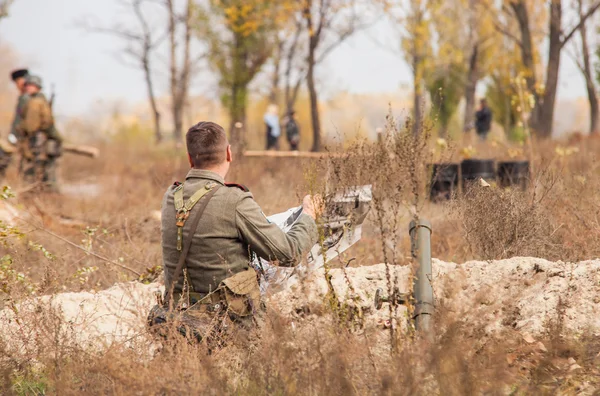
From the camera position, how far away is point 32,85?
11.5 metres

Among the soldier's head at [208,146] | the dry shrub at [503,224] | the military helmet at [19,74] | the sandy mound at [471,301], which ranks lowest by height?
the sandy mound at [471,301]

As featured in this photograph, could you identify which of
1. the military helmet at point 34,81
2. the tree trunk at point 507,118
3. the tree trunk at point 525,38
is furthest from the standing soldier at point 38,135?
the tree trunk at point 507,118

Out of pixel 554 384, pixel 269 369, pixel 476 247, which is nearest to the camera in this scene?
pixel 269 369

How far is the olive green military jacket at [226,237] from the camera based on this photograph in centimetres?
347

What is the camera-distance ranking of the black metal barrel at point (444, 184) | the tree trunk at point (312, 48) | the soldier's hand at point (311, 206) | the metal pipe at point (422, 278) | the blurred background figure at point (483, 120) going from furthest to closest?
the blurred background figure at point (483, 120), the tree trunk at point (312, 48), the black metal barrel at point (444, 184), the soldier's hand at point (311, 206), the metal pipe at point (422, 278)

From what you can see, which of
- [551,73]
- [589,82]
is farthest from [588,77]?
[551,73]

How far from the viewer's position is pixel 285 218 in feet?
13.2

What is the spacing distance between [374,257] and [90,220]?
4026mm

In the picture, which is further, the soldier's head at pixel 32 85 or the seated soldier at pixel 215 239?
the soldier's head at pixel 32 85

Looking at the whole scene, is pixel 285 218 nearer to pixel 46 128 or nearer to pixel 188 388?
pixel 188 388

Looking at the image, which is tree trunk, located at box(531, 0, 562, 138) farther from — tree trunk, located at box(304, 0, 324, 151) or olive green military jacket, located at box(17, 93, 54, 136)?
olive green military jacket, located at box(17, 93, 54, 136)

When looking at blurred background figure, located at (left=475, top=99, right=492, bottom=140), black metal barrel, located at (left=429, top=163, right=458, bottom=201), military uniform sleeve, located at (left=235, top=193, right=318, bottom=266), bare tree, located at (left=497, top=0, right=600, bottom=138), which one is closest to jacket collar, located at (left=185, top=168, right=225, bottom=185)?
military uniform sleeve, located at (left=235, top=193, right=318, bottom=266)

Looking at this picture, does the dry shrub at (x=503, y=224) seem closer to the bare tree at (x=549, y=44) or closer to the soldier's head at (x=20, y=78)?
the soldier's head at (x=20, y=78)

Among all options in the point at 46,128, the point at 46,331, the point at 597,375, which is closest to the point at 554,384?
the point at 597,375
